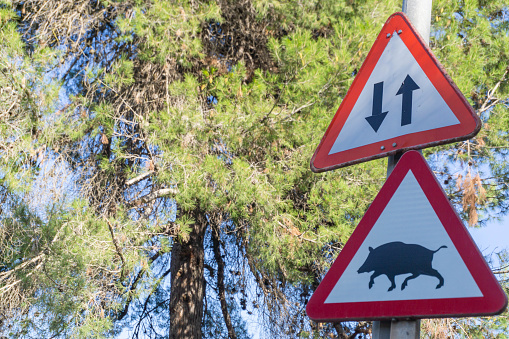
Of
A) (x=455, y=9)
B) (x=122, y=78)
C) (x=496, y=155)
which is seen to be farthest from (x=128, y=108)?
(x=496, y=155)

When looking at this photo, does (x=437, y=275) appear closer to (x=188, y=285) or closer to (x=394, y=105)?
(x=394, y=105)

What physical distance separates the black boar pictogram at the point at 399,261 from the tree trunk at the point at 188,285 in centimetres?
428

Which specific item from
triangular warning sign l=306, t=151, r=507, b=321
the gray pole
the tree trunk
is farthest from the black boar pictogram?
the tree trunk

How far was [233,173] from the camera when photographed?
490cm

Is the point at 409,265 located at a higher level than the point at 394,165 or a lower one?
lower

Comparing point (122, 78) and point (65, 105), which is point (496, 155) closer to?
point (122, 78)

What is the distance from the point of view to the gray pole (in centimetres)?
142

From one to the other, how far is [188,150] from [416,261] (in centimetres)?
370

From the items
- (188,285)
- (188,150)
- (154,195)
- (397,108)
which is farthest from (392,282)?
(188,285)

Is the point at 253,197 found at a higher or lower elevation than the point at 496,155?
lower

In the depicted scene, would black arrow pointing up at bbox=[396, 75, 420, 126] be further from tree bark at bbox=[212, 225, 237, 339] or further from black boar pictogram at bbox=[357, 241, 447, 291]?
tree bark at bbox=[212, 225, 237, 339]

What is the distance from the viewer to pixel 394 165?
1.70 m

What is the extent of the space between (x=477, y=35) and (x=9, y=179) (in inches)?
201

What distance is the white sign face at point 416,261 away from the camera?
1374 millimetres
